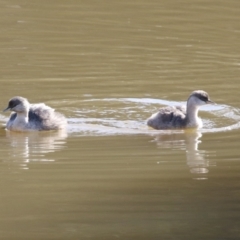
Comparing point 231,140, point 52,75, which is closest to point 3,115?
point 52,75

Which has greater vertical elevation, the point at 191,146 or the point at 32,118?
the point at 32,118

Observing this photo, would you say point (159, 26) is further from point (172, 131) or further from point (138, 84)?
A: point (172, 131)

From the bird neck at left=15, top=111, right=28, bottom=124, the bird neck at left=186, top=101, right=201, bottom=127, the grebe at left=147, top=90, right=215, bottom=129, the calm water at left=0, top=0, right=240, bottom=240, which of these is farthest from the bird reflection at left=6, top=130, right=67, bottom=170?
the bird neck at left=186, top=101, right=201, bottom=127

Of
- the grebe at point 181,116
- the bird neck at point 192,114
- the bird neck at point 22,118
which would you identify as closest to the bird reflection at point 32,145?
the bird neck at point 22,118

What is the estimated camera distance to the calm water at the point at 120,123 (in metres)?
7.01

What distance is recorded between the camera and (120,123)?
37.1ft

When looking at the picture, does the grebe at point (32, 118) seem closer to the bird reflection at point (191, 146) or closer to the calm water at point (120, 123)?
the calm water at point (120, 123)

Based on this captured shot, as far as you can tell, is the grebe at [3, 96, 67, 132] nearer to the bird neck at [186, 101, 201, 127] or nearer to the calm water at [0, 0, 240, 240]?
the calm water at [0, 0, 240, 240]

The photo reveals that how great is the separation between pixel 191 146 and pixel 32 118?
2409 millimetres

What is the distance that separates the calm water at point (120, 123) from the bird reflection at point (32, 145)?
0.8 inches

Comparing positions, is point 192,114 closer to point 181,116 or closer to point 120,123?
point 181,116

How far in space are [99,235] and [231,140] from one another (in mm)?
3957

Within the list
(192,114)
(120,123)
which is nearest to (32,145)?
(120,123)

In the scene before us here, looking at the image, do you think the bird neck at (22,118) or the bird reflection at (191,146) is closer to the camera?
the bird reflection at (191,146)
